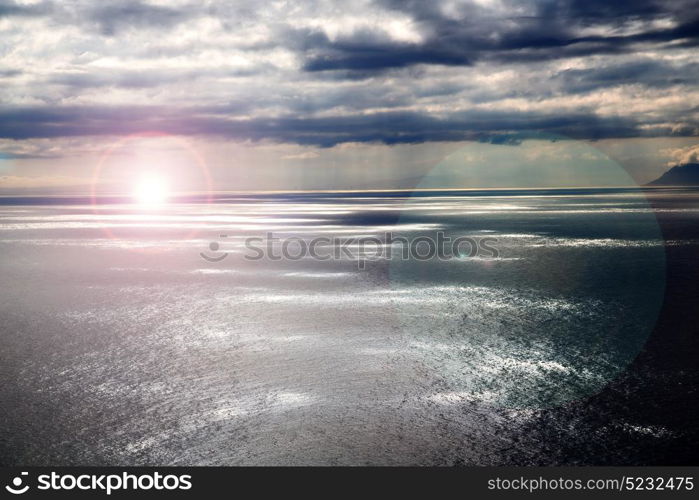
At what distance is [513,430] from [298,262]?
74.5 ft

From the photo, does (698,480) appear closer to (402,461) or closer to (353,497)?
(402,461)

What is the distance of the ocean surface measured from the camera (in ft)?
33.3

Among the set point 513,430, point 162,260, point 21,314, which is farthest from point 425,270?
point 513,430

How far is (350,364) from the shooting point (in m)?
14.4

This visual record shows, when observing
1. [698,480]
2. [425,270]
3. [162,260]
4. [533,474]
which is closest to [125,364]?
[533,474]

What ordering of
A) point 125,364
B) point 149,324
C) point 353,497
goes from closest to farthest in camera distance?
point 353,497 < point 125,364 < point 149,324

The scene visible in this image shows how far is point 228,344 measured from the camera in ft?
53.4

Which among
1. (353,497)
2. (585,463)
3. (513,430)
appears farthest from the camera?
(513,430)

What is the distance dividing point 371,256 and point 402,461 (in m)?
25.3

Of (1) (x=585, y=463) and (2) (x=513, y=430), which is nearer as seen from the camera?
A: (1) (x=585, y=463)

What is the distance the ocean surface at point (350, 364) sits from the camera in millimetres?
10141

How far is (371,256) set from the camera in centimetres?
3472

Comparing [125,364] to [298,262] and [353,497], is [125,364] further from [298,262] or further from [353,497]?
[298,262]

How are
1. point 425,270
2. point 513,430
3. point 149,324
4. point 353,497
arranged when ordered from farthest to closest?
point 425,270, point 149,324, point 513,430, point 353,497
